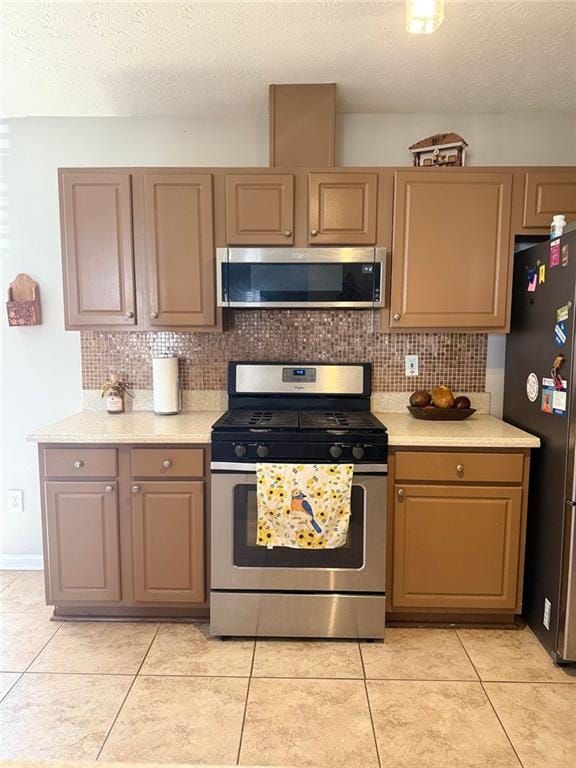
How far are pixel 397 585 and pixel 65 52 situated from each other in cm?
281

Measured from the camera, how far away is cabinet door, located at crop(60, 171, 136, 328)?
235cm

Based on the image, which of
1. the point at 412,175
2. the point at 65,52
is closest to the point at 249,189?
the point at 412,175

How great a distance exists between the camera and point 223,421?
7.38ft

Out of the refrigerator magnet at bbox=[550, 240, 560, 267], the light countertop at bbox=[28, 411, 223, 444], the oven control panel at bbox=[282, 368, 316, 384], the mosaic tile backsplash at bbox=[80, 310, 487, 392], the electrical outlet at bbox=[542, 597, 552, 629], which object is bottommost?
the electrical outlet at bbox=[542, 597, 552, 629]

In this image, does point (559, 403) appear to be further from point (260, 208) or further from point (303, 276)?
point (260, 208)

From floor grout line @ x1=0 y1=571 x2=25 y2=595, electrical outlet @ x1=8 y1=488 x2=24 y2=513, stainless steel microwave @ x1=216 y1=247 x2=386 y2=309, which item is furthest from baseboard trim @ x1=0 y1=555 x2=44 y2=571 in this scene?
stainless steel microwave @ x1=216 y1=247 x2=386 y2=309

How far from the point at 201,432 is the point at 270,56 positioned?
170 cm

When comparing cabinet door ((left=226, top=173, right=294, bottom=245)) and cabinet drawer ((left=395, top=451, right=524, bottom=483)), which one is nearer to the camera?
cabinet drawer ((left=395, top=451, right=524, bottom=483))

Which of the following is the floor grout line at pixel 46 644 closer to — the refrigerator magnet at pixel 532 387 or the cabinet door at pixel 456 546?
the cabinet door at pixel 456 546

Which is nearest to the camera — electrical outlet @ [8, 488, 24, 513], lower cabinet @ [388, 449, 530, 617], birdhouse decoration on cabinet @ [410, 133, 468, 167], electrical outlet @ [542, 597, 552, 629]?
electrical outlet @ [542, 597, 552, 629]

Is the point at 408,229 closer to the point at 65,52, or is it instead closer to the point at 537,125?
the point at 537,125

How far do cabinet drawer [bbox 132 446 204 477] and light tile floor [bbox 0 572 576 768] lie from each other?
77 centimetres

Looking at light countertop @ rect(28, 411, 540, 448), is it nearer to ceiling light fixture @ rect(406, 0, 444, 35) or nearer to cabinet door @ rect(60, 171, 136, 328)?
cabinet door @ rect(60, 171, 136, 328)

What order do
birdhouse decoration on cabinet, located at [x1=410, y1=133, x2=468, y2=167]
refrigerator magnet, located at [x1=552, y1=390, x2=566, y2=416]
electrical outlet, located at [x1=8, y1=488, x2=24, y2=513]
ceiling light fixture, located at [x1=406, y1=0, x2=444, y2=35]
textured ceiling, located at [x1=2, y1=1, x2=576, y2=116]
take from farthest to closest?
electrical outlet, located at [x1=8, y1=488, x2=24, y2=513], birdhouse decoration on cabinet, located at [x1=410, y1=133, x2=468, y2=167], refrigerator magnet, located at [x1=552, y1=390, x2=566, y2=416], textured ceiling, located at [x1=2, y1=1, x2=576, y2=116], ceiling light fixture, located at [x1=406, y1=0, x2=444, y2=35]
